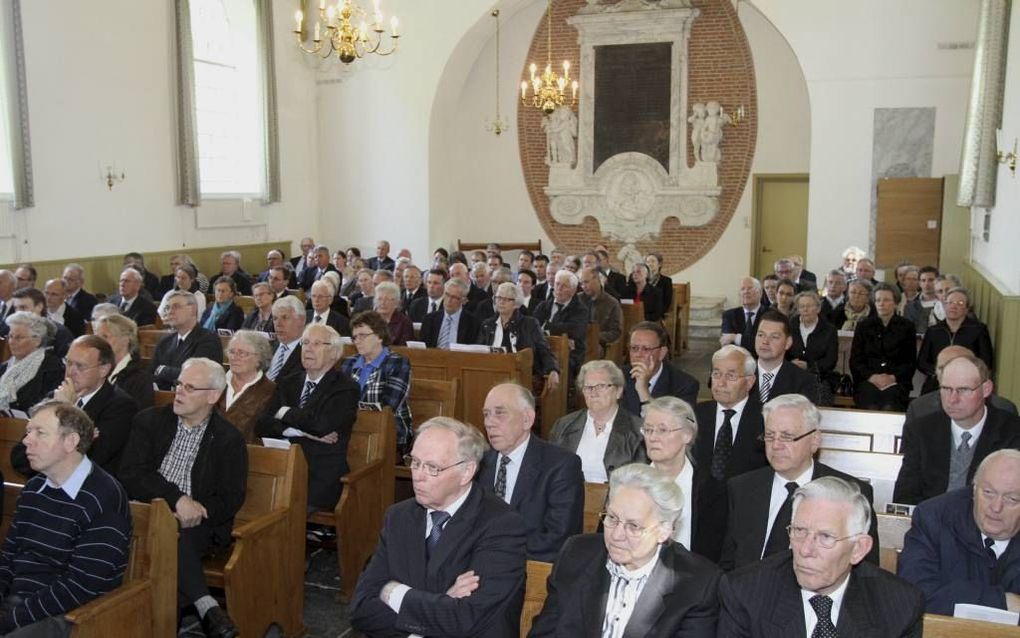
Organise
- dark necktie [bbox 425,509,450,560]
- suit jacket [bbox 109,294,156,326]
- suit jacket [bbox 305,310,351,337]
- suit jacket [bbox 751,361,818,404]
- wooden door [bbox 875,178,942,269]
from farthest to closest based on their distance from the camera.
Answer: wooden door [bbox 875,178,942,269]
suit jacket [bbox 109,294,156,326]
suit jacket [bbox 305,310,351,337]
suit jacket [bbox 751,361,818,404]
dark necktie [bbox 425,509,450,560]

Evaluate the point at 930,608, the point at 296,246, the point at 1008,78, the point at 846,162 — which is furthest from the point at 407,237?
the point at 930,608

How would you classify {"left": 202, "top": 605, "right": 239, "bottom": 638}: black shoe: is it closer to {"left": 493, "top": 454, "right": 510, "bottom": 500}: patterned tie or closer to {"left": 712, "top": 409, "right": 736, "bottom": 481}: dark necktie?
{"left": 493, "top": 454, "right": 510, "bottom": 500}: patterned tie

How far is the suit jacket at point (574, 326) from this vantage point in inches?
301

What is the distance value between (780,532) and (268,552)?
6.60 ft

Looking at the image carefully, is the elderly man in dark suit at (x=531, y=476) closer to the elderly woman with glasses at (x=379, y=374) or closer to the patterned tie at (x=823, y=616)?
the patterned tie at (x=823, y=616)

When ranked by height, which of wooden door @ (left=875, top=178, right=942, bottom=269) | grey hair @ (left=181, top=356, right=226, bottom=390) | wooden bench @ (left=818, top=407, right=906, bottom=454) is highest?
wooden door @ (left=875, top=178, right=942, bottom=269)

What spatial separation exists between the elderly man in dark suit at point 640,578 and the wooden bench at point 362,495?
2.01 m

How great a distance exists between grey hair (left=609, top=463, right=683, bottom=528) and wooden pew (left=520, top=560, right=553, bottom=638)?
1.53ft

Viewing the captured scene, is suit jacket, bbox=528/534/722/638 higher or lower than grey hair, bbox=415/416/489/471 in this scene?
lower

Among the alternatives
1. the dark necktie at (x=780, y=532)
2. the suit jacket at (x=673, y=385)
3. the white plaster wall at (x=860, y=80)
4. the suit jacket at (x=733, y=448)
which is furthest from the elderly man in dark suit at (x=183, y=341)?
the white plaster wall at (x=860, y=80)

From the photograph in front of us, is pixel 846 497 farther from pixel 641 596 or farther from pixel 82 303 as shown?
pixel 82 303

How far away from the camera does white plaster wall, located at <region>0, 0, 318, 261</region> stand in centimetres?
962

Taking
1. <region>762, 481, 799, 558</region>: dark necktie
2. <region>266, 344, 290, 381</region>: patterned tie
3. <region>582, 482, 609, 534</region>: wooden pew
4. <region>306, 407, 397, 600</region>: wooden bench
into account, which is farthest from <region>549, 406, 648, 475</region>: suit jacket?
<region>266, 344, 290, 381</region>: patterned tie

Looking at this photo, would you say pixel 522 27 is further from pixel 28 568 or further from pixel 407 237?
pixel 28 568
